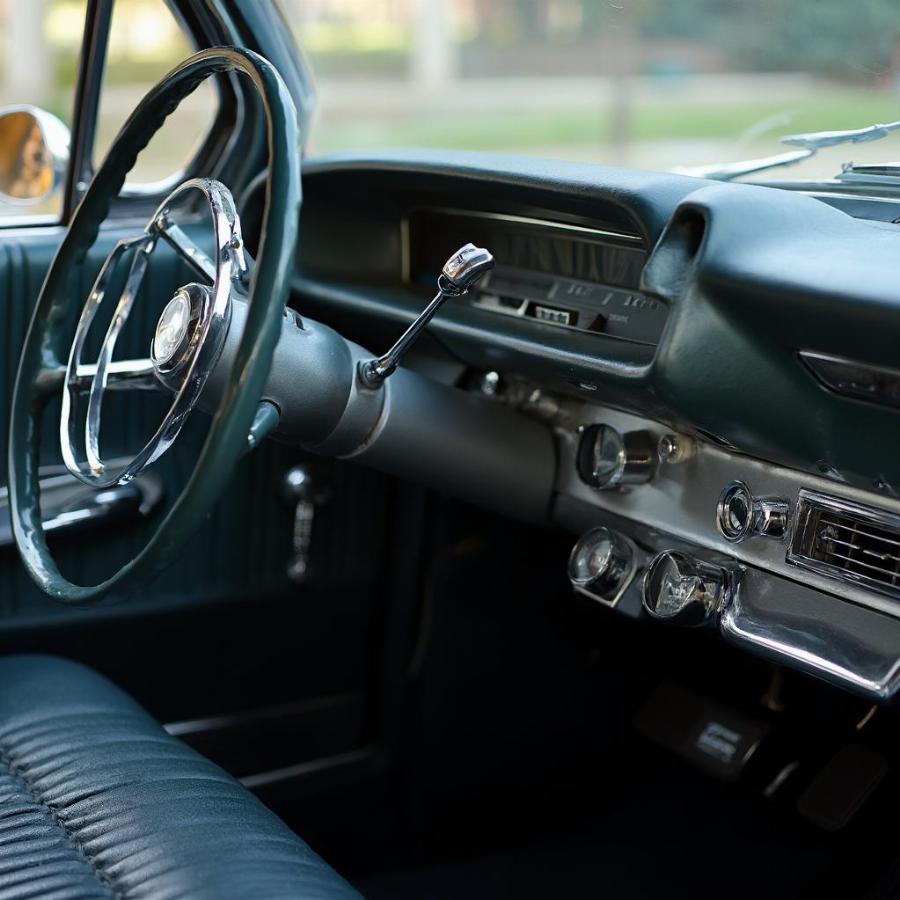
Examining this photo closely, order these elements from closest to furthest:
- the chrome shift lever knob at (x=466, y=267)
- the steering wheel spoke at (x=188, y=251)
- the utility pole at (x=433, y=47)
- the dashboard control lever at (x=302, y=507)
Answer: the chrome shift lever knob at (x=466, y=267) → the steering wheel spoke at (x=188, y=251) → the dashboard control lever at (x=302, y=507) → the utility pole at (x=433, y=47)


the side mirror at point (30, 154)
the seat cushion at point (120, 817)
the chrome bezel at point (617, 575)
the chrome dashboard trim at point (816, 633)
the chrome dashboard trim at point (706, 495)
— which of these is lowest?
the seat cushion at point (120, 817)

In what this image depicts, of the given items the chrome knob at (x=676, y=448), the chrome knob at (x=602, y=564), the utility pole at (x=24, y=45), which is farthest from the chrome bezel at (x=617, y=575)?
the utility pole at (x=24, y=45)

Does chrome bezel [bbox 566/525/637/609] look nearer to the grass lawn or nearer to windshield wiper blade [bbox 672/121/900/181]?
windshield wiper blade [bbox 672/121/900/181]

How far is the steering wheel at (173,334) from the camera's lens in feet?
3.45

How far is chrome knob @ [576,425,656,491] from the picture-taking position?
1542 mm

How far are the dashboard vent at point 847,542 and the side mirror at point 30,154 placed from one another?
1.13 meters

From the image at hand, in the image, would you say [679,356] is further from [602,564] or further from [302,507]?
[302,507]

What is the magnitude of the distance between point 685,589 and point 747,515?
111mm

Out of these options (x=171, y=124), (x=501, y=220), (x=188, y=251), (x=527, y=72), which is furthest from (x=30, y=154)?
(x=527, y=72)

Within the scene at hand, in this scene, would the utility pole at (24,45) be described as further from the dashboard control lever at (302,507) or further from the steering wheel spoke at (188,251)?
the steering wheel spoke at (188,251)

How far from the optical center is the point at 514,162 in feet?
4.89

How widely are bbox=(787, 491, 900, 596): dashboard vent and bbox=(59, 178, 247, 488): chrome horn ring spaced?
24.1 inches

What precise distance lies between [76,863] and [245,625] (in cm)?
86

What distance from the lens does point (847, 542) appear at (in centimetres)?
131
